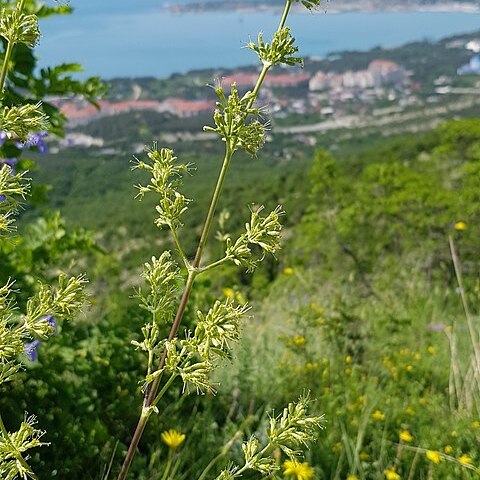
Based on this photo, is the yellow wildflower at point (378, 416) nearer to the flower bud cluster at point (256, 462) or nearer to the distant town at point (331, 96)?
the flower bud cluster at point (256, 462)

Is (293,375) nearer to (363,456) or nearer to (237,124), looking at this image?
(363,456)

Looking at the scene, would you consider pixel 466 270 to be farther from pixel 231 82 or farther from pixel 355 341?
pixel 231 82

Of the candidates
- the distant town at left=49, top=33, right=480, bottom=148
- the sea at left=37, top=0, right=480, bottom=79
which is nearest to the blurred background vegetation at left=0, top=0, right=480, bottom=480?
the distant town at left=49, top=33, right=480, bottom=148

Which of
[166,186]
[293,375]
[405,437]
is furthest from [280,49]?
[293,375]

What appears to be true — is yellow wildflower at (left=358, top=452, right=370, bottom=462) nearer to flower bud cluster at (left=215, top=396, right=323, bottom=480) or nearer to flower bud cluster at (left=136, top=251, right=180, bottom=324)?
flower bud cluster at (left=215, top=396, right=323, bottom=480)

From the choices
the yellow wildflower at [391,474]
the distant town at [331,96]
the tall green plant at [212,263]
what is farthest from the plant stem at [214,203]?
the distant town at [331,96]

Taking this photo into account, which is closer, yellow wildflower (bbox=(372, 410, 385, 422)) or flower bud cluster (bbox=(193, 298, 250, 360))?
flower bud cluster (bbox=(193, 298, 250, 360))

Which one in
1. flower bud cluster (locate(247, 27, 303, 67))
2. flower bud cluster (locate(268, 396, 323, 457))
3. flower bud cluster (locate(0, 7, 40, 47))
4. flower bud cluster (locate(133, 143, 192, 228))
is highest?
flower bud cluster (locate(0, 7, 40, 47))
